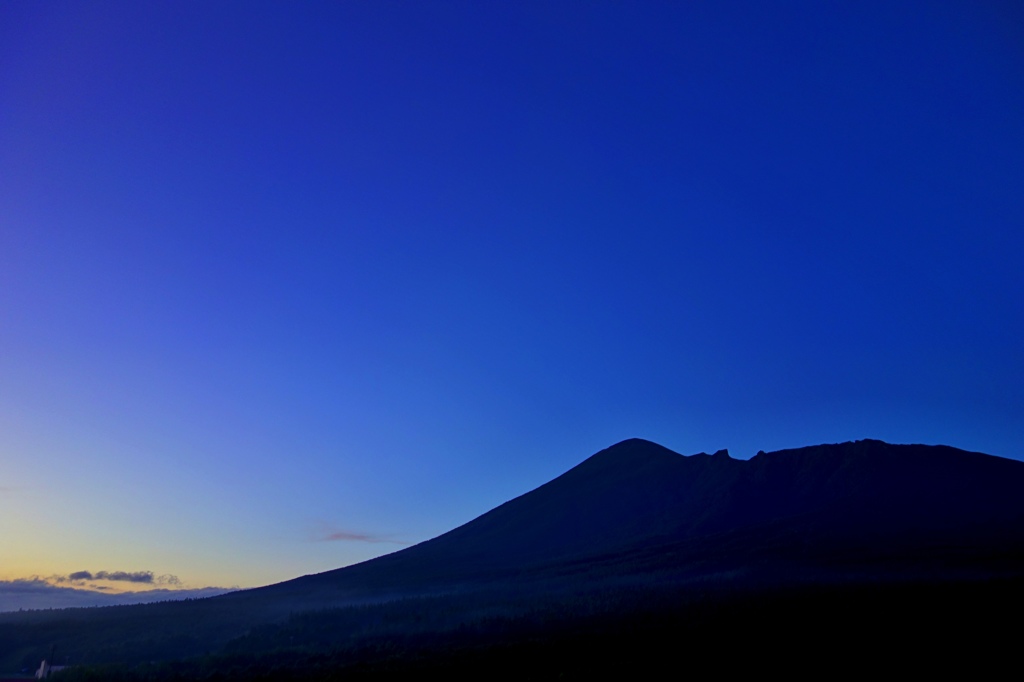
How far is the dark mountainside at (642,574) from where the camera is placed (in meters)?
55.4

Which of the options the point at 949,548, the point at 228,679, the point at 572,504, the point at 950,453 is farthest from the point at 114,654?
the point at 950,453

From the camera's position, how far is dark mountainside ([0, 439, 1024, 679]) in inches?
2181

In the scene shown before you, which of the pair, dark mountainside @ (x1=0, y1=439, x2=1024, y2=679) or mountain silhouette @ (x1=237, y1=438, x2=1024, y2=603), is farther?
mountain silhouette @ (x1=237, y1=438, x2=1024, y2=603)

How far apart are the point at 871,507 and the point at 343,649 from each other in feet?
302

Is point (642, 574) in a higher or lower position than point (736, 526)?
lower

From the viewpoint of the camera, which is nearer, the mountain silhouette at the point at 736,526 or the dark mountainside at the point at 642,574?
the dark mountainside at the point at 642,574

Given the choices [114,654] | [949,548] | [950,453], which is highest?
[950,453]

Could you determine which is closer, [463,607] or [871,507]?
[463,607]

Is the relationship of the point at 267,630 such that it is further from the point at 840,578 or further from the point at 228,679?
the point at 840,578

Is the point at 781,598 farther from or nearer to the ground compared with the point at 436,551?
nearer to the ground

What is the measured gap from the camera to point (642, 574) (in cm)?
9150

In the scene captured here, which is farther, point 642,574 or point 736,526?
point 736,526

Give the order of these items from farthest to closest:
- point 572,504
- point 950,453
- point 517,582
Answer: point 572,504, point 950,453, point 517,582

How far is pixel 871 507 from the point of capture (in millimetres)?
121812
